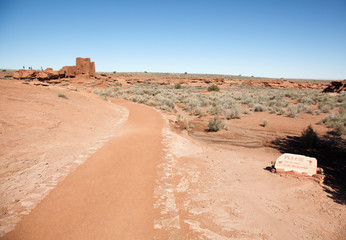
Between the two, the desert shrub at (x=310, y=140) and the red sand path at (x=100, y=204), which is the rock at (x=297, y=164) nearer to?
the red sand path at (x=100, y=204)

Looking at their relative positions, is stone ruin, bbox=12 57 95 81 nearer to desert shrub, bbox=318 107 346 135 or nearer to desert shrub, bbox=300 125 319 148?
desert shrub, bbox=300 125 319 148

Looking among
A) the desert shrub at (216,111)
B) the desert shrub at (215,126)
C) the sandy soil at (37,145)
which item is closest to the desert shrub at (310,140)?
the desert shrub at (215,126)

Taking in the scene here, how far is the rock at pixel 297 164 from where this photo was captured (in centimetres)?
548

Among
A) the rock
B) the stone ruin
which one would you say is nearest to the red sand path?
the rock

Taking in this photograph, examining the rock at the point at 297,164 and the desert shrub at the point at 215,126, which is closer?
the rock at the point at 297,164

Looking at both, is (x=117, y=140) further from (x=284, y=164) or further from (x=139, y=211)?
(x=284, y=164)

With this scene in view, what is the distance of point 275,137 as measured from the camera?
10.2m

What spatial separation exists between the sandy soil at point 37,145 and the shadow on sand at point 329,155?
6.89m

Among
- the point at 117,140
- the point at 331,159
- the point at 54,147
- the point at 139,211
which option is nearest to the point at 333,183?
the point at 331,159

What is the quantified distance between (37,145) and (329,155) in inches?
440

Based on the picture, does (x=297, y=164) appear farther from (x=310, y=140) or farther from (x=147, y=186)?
(x=147, y=186)

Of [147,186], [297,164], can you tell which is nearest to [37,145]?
[147,186]

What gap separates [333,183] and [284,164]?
1453mm

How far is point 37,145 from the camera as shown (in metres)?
5.90
